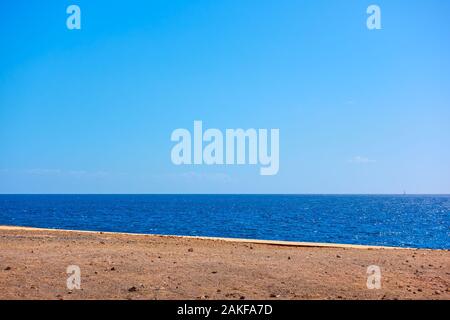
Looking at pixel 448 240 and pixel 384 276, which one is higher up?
pixel 384 276

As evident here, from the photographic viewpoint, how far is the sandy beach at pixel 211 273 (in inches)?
454

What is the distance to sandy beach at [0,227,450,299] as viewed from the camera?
11539mm

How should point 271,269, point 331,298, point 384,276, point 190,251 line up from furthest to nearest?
point 190,251 < point 271,269 < point 384,276 < point 331,298

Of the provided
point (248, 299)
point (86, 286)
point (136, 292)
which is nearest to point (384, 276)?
point (248, 299)

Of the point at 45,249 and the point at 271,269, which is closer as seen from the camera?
the point at 271,269

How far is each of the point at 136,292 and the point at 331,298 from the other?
16.7 ft

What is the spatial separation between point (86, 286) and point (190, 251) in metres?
7.70

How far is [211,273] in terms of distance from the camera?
14.1 m

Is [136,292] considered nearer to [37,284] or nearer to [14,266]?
[37,284]

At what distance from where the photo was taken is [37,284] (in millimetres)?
12320
